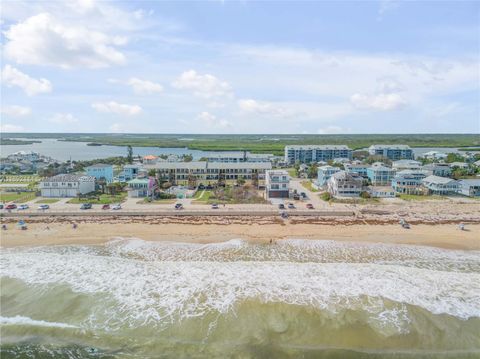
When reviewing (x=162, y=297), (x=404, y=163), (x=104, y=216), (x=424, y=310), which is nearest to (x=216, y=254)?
(x=162, y=297)

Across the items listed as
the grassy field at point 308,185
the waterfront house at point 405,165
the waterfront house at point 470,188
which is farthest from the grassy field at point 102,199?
the waterfront house at point 405,165

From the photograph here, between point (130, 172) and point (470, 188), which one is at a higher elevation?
point (130, 172)

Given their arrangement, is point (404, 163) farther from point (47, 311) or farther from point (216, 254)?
point (47, 311)

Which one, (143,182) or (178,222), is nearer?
(178,222)

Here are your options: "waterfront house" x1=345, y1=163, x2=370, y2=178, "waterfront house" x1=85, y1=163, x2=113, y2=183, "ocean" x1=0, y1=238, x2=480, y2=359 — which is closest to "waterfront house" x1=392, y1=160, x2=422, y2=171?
"waterfront house" x1=345, y1=163, x2=370, y2=178

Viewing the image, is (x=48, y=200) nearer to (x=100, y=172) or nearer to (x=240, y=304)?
(x=100, y=172)

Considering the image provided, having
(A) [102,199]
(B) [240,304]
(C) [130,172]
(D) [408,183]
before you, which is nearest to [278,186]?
(D) [408,183]
